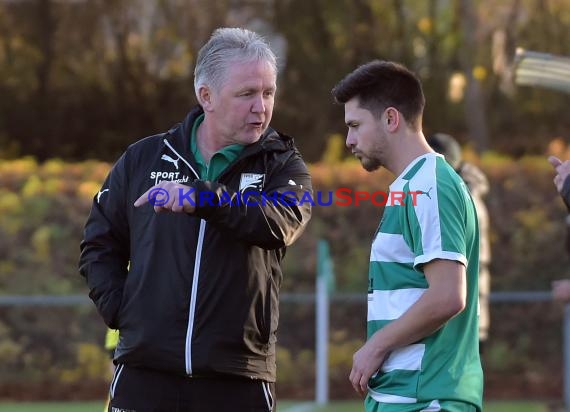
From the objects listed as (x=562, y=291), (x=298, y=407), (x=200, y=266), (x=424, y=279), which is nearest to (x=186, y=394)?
(x=200, y=266)

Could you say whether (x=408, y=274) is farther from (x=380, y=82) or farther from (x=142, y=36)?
(x=142, y=36)

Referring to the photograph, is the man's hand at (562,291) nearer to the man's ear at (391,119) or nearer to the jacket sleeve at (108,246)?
the man's ear at (391,119)

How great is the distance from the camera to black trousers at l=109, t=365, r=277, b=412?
14.5 ft

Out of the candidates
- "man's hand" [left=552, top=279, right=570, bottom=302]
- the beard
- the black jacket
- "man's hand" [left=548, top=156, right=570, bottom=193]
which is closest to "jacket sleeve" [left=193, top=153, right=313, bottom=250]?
the black jacket

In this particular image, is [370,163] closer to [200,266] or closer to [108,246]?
[200,266]

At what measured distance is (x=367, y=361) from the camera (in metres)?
4.05

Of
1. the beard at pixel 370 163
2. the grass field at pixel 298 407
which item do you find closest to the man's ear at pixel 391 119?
the beard at pixel 370 163

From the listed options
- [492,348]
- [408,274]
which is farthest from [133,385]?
[492,348]

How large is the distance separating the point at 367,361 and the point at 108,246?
1176 mm

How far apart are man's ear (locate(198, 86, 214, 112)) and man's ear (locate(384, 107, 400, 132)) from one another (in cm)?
72

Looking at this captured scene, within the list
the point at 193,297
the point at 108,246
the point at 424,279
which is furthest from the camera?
the point at 108,246

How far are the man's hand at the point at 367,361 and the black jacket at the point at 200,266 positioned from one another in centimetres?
51

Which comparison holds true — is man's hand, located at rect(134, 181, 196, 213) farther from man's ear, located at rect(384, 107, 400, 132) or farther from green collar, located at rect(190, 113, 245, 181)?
man's ear, located at rect(384, 107, 400, 132)

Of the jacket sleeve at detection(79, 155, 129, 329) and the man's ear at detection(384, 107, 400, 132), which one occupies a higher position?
the man's ear at detection(384, 107, 400, 132)
